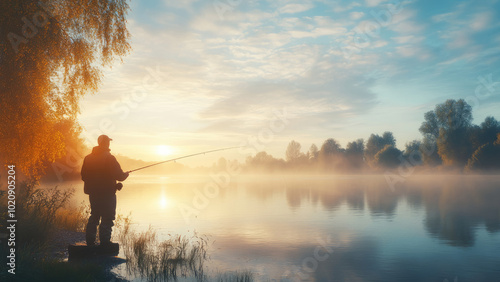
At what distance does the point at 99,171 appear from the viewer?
9.92 metres

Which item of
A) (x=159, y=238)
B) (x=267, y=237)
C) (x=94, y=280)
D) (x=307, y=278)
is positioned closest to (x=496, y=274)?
(x=307, y=278)

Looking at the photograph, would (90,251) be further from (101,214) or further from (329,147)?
(329,147)

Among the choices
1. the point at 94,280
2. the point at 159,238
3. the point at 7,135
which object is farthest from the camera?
the point at 159,238

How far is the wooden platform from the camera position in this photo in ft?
32.6

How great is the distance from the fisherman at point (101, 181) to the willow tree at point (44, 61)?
11.9 feet

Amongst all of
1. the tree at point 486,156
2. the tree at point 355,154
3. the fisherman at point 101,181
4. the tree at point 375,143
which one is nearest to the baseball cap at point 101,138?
the fisherman at point 101,181

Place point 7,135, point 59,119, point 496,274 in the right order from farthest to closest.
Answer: point 59,119 < point 7,135 < point 496,274

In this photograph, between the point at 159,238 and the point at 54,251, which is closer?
the point at 54,251

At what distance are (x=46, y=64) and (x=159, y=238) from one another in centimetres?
834

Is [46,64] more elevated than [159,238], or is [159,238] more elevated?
[46,64]

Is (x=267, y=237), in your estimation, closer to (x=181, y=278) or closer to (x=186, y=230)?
(x=186, y=230)

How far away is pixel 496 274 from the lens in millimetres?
10812

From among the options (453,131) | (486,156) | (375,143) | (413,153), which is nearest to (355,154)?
(375,143)

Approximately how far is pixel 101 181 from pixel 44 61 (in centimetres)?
478
